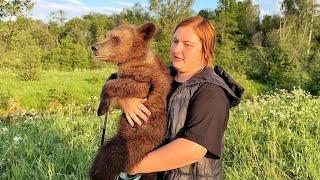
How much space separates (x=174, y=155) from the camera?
2.39 m

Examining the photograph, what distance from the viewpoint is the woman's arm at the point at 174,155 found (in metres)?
2.36

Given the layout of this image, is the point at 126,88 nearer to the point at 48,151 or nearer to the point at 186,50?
the point at 186,50

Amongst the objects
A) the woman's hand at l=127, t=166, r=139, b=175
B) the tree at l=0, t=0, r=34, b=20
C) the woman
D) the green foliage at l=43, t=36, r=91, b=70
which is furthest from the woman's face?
the green foliage at l=43, t=36, r=91, b=70

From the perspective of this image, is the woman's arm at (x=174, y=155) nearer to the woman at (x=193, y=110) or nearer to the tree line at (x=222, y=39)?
the woman at (x=193, y=110)

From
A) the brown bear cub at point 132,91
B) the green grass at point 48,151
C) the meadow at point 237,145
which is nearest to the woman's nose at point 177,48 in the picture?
the brown bear cub at point 132,91

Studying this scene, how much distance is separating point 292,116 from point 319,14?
41.9 m

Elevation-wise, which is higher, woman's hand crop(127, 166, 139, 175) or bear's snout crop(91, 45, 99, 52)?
bear's snout crop(91, 45, 99, 52)

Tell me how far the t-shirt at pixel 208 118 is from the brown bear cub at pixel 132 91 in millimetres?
264

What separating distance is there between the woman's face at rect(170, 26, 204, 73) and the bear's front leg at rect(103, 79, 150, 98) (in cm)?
25

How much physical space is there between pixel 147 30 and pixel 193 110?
0.80 m

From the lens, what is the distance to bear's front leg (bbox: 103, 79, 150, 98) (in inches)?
108

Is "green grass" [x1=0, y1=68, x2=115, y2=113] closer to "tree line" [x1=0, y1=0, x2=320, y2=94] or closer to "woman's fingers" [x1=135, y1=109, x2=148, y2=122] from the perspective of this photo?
"tree line" [x1=0, y1=0, x2=320, y2=94]

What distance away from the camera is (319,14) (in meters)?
45.9

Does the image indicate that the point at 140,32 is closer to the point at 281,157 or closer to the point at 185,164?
the point at 185,164
